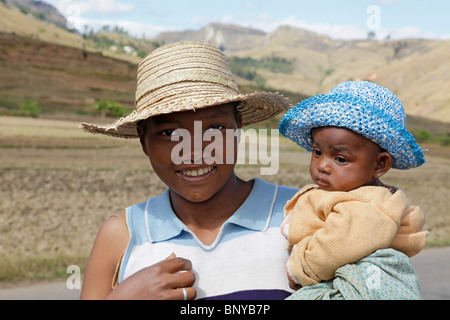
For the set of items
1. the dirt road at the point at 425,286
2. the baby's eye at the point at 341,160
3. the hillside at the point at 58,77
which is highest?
the hillside at the point at 58,77

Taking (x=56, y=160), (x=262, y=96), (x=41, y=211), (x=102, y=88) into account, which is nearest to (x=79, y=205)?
(x=41, y=211)

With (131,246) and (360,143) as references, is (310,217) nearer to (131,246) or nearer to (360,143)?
(360,143)

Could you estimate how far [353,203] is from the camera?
1642mm

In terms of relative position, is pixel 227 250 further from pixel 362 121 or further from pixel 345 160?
pixel 362 121

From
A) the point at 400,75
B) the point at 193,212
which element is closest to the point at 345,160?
the point at 193,212

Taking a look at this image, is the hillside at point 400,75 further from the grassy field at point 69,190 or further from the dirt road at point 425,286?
the dirt road at point 425,286

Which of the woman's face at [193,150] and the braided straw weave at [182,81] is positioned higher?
the braided straw weave at [182,81]

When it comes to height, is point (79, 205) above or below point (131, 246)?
above

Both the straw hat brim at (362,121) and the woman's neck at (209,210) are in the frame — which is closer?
the straw hat brim at (362,121)

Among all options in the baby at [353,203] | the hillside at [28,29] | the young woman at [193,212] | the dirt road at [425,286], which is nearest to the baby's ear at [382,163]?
the baby at [353,203]

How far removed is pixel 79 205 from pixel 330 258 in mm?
8552

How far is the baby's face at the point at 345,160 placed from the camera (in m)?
1.73

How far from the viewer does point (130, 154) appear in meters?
18.4

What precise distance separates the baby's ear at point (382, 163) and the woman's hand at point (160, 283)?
0.70 m
